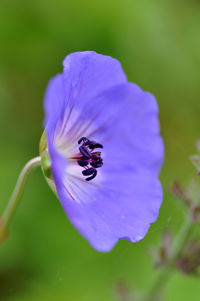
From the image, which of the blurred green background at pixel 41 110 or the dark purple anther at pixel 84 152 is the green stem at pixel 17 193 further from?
the blurred green background at pixel 41 110

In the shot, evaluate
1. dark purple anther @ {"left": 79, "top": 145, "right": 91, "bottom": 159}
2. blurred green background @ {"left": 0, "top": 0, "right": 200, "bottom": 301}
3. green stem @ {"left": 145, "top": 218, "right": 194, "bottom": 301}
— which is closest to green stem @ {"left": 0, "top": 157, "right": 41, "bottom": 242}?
dark purple anther @ {"left": 79, "top": 145, "right": 91, "bottom": 159}

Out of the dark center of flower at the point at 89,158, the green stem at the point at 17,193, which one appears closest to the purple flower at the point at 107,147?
the dark center of flower at the point at 89,158

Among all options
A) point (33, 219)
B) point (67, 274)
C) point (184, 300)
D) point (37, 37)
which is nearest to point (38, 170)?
point (33, 219)

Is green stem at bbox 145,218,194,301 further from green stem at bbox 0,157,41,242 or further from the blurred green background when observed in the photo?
green stem at bbox 0,157,41,242

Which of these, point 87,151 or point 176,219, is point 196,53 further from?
point 87,151

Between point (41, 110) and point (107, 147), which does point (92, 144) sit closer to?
point (107, 147)

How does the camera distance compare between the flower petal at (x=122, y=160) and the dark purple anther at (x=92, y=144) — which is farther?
the dark purple anther at (x=92, y=144)
